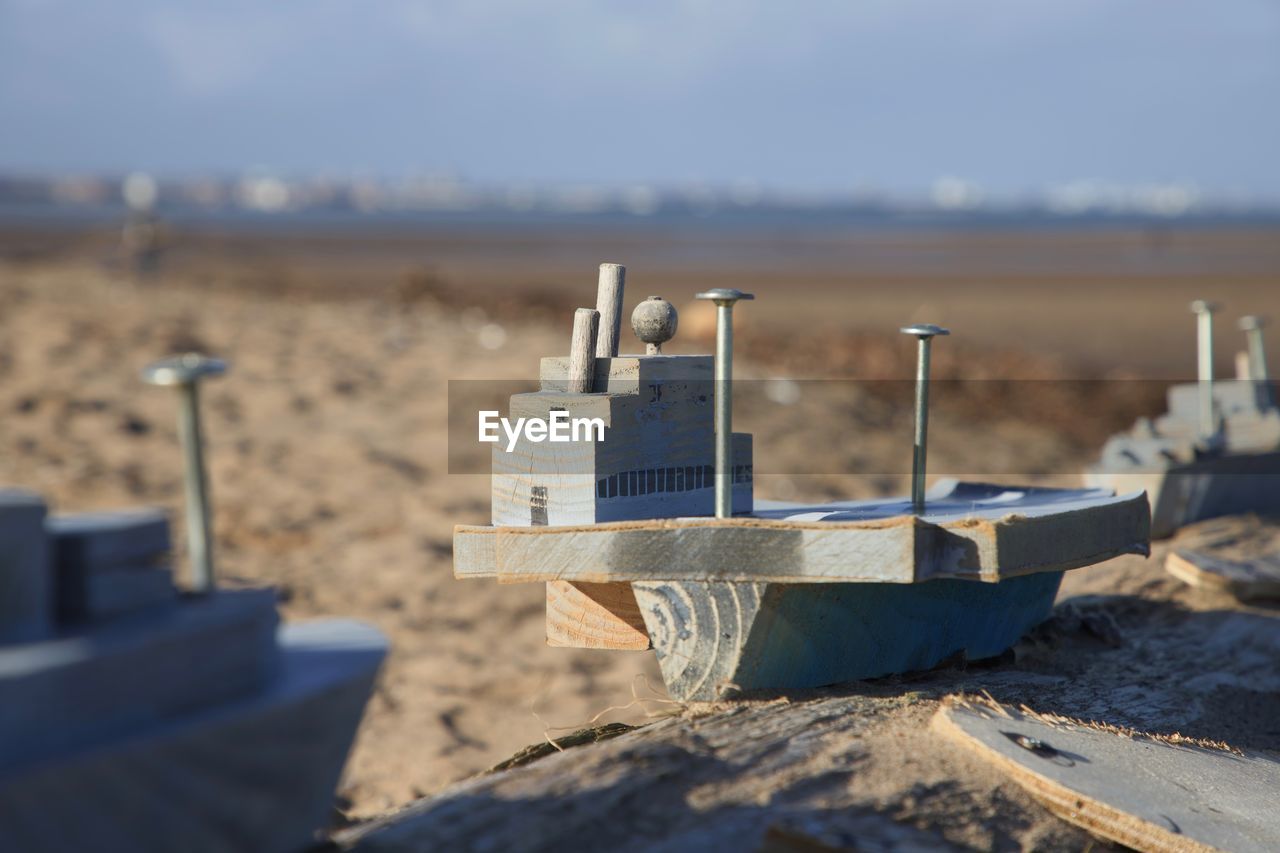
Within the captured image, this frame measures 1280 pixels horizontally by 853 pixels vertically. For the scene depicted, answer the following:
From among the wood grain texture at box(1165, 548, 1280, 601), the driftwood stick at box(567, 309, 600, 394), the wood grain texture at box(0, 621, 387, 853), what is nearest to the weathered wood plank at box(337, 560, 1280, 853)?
the wood grain texture at box(0, 621, 387, 853)

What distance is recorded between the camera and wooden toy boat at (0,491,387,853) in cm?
204

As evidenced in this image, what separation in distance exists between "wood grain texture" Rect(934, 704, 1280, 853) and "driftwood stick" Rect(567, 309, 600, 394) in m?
1.34

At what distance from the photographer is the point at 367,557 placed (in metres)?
7.63

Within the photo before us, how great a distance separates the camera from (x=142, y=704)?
2.16 meters

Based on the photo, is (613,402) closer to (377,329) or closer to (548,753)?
(548,753)

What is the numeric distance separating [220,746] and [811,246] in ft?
142

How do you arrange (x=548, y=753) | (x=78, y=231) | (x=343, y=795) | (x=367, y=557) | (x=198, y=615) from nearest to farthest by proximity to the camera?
(x=198, y=615), (x=548, y=753), (x=343, y=795), (x=367, y=557), (x=78, y=231)

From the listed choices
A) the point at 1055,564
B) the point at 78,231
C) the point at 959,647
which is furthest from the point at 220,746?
the point at 78,231

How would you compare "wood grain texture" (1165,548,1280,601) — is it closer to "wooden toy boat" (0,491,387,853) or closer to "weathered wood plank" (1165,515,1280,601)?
"weathered wood plank" (1165,515,1280,601)

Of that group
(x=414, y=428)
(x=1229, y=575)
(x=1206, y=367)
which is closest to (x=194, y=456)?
(x=1229, y=575)

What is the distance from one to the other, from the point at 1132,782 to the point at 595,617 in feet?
4.99

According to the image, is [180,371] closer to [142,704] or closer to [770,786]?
[142,704]

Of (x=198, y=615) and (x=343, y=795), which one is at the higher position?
(x=198, y=615)

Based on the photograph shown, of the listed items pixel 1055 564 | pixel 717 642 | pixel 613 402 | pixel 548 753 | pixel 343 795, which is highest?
pixel 613 402
